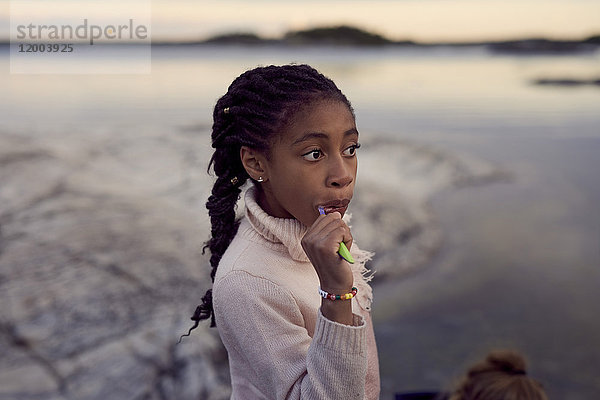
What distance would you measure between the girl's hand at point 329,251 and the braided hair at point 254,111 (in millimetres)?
228

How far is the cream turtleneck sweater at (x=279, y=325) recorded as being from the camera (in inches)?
44.6

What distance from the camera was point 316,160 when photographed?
4.00 feet

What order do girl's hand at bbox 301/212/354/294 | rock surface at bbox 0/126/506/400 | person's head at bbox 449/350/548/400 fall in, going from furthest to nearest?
rock surface at bbox 0/126/506/400 → person's head at bbox 449/350/548/400 → girl's hand at bbox 301/212/354/294

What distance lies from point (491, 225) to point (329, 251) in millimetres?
5691

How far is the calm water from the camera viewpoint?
4152mm

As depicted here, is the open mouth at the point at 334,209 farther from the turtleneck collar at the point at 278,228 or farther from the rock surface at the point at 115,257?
the rock surface at the point at 115,257

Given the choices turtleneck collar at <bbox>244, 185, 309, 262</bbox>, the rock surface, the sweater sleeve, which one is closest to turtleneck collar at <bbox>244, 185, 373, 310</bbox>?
turtleneck collar at <bbox>244, 185, 309, 262</bbox>

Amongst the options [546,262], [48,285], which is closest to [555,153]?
[546,262]

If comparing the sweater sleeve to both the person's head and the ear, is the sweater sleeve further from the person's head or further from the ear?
the person's head

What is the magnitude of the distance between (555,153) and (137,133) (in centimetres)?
636

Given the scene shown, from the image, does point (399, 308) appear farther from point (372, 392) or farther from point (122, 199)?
point (372, 392)

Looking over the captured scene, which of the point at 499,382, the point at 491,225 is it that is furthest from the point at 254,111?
the point at 491,225

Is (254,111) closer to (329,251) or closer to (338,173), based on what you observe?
(338,173)

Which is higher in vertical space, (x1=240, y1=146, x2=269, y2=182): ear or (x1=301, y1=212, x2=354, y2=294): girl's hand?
(x1=240, y1=146, x2=269, y2=182): ear
